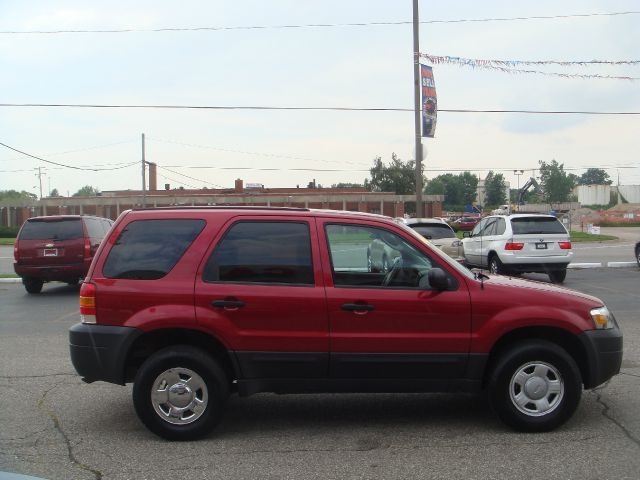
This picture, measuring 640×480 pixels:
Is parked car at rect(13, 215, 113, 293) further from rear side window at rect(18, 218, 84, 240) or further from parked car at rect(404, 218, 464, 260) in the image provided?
parked car at rect(404, 218, 464, 260)

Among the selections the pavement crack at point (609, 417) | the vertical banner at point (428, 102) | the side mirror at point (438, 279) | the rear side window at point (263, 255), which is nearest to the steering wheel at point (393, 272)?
the side mirror at point (438, 279)

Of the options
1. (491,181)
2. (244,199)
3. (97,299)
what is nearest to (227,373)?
(97,299)

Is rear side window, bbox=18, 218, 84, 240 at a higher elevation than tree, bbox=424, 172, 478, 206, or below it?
below

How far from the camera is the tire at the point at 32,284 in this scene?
14922 millimetres

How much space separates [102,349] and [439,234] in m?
12.2

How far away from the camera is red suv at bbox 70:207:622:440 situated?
5074 millimetres

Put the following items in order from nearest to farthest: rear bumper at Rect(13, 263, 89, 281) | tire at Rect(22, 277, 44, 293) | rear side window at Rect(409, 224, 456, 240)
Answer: rear bumper at Rect(13, 263, 89, 281) < tire at Rect(22, 277, 44, 293) < rear side window at Rect(409, 224, 456, 240)

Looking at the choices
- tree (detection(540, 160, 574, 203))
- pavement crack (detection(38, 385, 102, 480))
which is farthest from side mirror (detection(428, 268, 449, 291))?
tree (detection(540, 160, 574, 203))

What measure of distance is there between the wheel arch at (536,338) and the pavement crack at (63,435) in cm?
300

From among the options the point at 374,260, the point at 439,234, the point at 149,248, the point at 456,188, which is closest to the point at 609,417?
the point at 374,260

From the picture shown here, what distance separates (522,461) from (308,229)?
2.33 m

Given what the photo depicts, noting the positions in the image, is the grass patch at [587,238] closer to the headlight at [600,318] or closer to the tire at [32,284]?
the tire at [32,284]

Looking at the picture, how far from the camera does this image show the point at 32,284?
15.0 m

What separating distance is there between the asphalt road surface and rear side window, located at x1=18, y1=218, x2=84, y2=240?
8.10 meters
